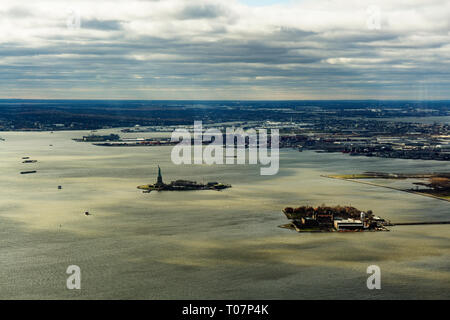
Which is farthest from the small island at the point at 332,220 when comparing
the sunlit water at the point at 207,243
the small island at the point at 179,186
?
the small island at the point at 179,186

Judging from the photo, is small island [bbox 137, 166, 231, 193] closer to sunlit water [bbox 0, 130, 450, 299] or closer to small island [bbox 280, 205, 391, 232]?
sunlit water [bbox 0, 130, 450, 299]

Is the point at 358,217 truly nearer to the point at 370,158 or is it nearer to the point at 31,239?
the point at 31,239

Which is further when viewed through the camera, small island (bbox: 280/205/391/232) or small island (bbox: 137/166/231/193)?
small island (bbox: 137/166/231/193)

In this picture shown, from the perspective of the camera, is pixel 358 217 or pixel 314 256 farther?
pixel 358 217

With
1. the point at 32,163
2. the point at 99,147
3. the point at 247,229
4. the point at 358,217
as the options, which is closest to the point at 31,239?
the point at 247,229

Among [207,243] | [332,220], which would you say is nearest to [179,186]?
[332,220]

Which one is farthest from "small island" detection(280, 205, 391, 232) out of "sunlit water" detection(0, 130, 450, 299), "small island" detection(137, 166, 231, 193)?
"small island" detection(137, 166, 231, 193)
